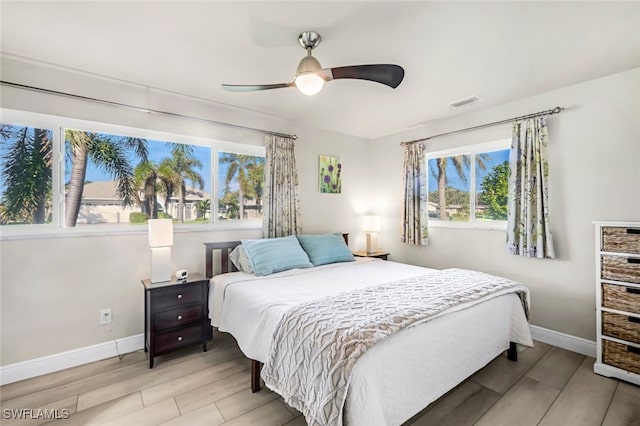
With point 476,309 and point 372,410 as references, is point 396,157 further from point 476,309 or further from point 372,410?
point 372,410

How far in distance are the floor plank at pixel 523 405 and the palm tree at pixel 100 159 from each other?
11.2 feet

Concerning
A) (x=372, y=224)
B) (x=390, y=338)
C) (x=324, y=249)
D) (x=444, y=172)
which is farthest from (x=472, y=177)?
(x=390, y=338)

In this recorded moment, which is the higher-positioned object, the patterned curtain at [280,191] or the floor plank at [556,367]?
the patterned curtain at [280,191]

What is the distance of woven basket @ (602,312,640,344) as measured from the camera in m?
2.17

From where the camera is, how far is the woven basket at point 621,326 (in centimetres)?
217

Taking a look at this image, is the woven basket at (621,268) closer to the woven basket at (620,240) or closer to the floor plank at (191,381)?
the woven basket at (620,240)

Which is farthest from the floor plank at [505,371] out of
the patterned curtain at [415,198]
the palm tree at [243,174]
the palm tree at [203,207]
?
the palm tree at [203,207]

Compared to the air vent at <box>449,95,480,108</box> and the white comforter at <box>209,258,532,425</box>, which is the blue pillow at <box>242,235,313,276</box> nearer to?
the white comforter at <box>209,258,532,425</box>

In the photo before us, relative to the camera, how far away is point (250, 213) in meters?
3.54

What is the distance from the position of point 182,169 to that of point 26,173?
1.18m

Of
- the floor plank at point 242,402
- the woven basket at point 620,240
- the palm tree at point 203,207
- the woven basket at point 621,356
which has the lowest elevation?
the floor plank at point 242,402

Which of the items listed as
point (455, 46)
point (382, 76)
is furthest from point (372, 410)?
point (455, 46)

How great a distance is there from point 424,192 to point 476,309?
6.94ft

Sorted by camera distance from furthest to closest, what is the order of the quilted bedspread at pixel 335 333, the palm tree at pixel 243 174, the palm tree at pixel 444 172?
the palm tree at pixel 444 172, the palm tree at pixel 243 174, the quilted bedspread at pixel 335 333
